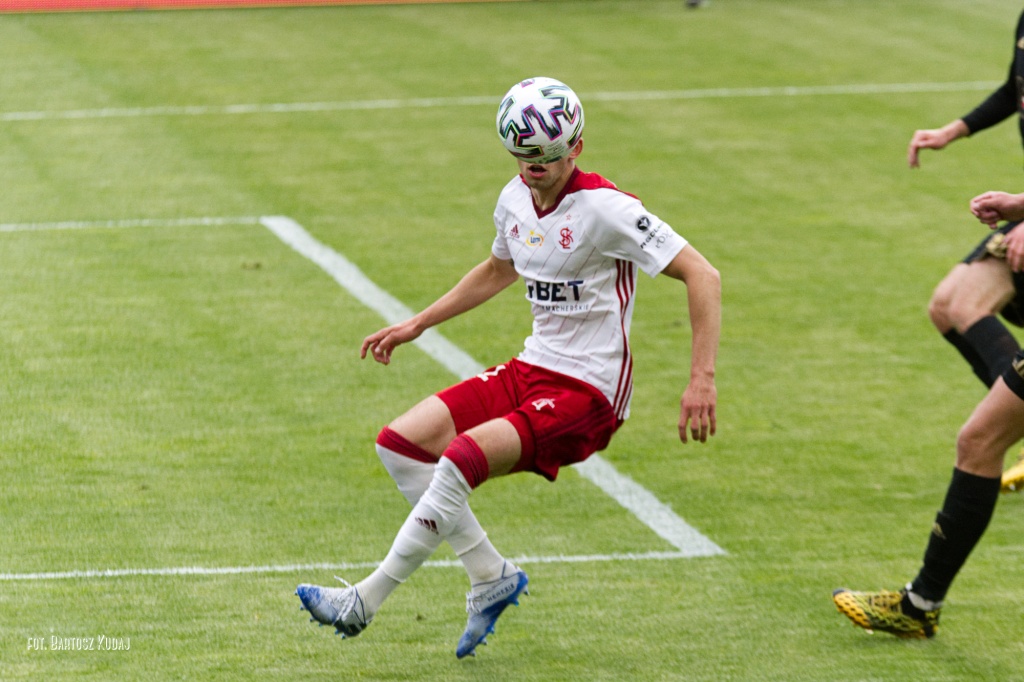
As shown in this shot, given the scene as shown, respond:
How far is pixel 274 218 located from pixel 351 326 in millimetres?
2340

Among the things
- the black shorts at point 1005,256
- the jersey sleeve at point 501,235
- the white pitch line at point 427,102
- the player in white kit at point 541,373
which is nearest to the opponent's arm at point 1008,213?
the black shorts at point 1005,256

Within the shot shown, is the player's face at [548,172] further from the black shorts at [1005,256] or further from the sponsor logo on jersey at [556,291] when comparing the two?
the black shorts at [1005,256]

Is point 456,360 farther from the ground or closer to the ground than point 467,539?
closer to the ground

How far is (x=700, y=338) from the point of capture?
532 cm

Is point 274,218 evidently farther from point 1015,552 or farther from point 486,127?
point 1015,552

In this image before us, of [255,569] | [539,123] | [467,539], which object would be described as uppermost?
[539,123]

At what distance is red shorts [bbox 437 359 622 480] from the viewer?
5.52 m

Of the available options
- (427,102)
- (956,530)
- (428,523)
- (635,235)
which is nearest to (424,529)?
(428,523)

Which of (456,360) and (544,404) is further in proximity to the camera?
(456,360)

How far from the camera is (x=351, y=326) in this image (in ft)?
31.3

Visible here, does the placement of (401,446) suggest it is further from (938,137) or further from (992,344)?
(938,137)

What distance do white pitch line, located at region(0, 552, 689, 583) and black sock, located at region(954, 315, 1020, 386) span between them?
142 centimetres

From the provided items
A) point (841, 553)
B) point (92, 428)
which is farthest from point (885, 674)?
point (92, 428)

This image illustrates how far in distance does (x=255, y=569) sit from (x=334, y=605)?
0.99 metres
